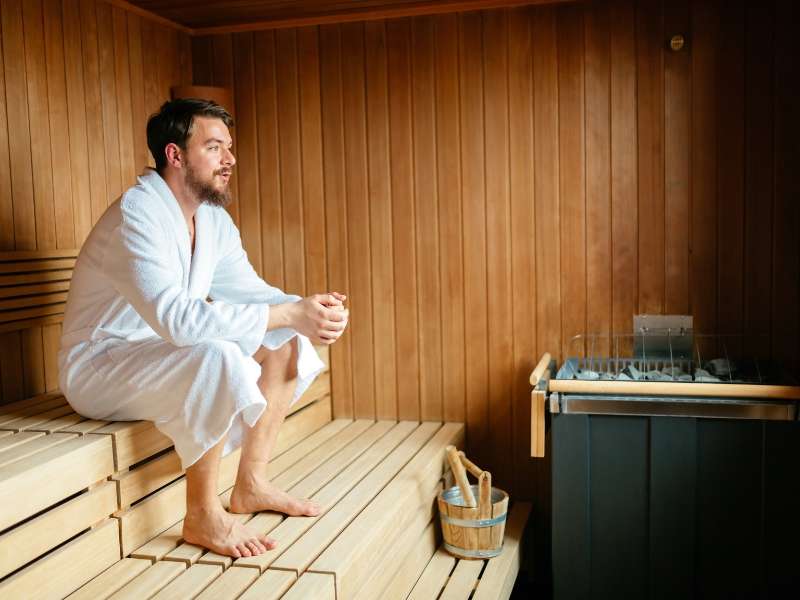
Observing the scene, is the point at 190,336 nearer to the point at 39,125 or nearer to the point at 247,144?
the point at 39,125

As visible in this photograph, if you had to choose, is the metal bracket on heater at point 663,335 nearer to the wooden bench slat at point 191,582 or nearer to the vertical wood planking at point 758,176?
the vertical wood planking at point 758,176

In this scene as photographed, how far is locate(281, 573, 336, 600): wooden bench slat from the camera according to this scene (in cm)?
197

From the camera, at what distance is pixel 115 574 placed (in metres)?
2.11

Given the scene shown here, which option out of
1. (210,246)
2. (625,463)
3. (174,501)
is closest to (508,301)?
(625,463)

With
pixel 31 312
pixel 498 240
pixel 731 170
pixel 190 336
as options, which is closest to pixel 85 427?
pixel 190 336

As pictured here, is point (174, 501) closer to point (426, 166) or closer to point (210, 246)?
point (210, 246)

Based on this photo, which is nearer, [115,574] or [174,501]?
[115,574]

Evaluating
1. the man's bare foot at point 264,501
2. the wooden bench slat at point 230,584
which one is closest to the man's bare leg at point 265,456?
the man's bare foot at point 264,501

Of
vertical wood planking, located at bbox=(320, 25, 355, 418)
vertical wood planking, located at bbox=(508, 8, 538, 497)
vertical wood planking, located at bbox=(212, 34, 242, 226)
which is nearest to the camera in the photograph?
vertical wood planking, located at bbox=(508, 8, 538, 497)

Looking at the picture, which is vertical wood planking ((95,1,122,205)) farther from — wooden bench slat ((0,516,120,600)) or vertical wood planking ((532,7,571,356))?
vertical wood planking ((532,7,571,356))

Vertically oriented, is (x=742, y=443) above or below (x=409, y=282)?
below

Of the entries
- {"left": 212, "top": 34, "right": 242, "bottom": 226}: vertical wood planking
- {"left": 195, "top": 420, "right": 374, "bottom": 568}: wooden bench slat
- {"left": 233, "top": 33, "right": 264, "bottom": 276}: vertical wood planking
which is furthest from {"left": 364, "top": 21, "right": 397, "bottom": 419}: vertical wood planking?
{"left": 212, "top": 34, "right": 242, "bottom": 226}: vertical wood planking

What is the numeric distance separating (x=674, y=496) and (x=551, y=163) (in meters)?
1.33

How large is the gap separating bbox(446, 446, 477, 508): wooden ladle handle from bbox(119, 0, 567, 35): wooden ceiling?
1.71 meters
